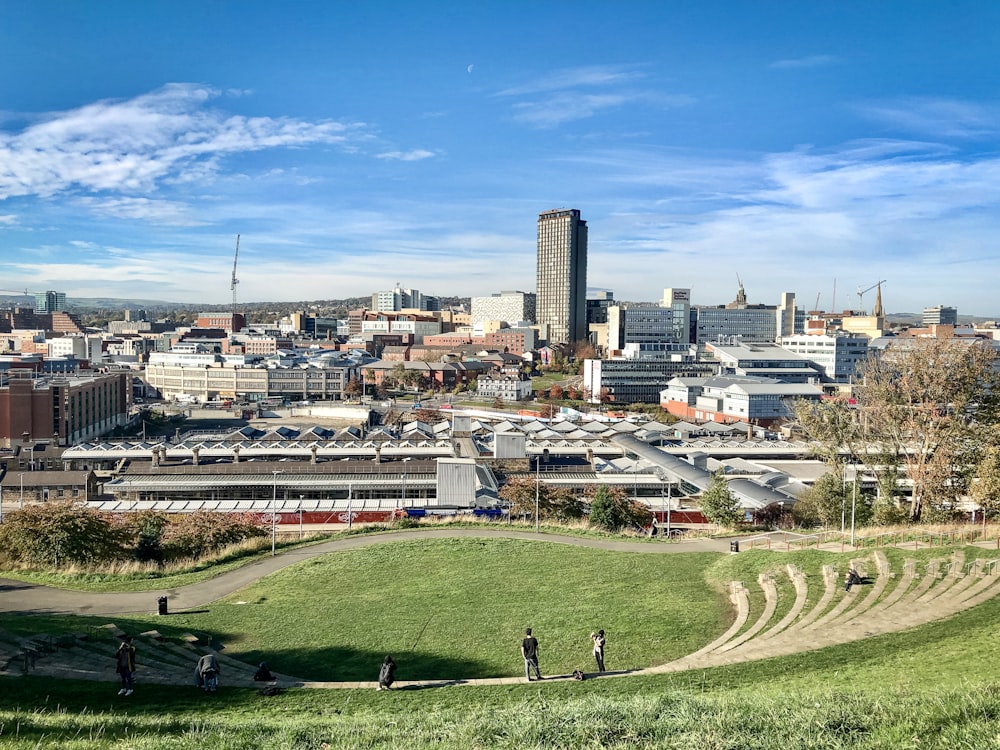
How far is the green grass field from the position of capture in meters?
7.83

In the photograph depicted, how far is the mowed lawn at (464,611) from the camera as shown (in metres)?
13.1

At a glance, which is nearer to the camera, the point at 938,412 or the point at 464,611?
the point at 464,611

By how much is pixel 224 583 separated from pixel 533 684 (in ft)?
34.4

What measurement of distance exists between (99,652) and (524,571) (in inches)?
380

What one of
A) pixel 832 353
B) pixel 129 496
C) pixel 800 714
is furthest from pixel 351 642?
pixel 832 353

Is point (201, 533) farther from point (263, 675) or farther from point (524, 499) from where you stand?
point (524, 499)

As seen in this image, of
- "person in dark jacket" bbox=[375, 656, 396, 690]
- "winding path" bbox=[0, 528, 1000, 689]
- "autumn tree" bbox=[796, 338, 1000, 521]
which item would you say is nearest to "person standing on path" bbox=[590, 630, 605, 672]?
"winding path" bbox=[0, 528, 1000, 689]

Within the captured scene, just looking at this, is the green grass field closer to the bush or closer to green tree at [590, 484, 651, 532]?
the bush

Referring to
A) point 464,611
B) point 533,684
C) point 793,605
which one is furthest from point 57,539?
point 793,605

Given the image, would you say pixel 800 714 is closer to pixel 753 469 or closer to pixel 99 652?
pixel 99 652

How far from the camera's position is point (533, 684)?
11258 millimetres

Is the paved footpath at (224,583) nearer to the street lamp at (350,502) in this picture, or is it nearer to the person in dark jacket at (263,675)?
the person in dark jacket at (263,675)

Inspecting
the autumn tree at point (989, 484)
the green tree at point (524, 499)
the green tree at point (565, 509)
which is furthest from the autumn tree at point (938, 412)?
the green tree at point (524, 499)

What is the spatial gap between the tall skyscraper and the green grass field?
13644 centimetres
